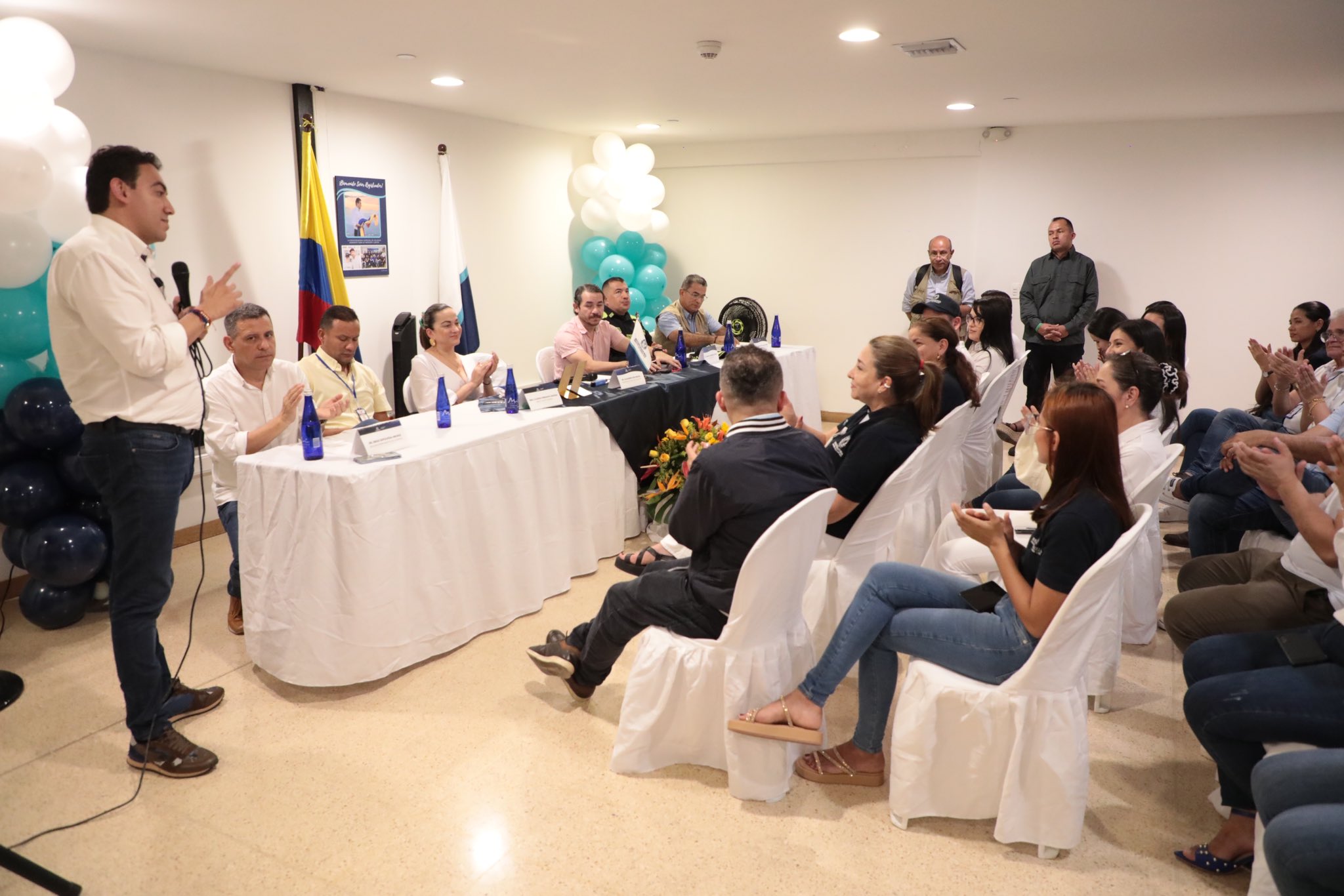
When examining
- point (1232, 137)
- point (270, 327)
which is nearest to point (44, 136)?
point (270, 327)

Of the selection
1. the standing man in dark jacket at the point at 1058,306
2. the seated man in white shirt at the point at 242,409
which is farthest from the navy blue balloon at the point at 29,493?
the standing man in dark jacket at the point at 1058,306

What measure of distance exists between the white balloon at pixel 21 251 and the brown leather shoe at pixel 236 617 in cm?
142

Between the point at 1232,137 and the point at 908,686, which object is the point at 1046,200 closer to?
the point at 1232,137

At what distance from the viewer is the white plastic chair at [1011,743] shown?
2.11 m

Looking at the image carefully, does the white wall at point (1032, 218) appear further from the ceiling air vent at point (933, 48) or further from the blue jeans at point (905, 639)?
the blue jeans at point (905, 639)

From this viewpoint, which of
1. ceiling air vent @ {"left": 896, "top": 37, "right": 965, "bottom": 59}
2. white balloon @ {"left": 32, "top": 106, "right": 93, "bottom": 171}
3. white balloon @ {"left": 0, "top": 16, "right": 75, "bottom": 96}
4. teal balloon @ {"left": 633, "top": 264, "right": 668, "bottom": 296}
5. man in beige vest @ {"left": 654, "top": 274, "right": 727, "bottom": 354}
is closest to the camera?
white balloon @ {"left": 0, "top": 16, "right": 75, "bottom": 96}

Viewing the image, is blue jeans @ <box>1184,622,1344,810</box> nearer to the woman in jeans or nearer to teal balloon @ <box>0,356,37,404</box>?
the woman in jeans

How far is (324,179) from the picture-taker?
5.54 metres

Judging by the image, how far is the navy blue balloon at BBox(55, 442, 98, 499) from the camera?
11.4 ft

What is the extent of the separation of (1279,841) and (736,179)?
7669 millimetres

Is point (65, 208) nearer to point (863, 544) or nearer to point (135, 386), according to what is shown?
point (135, 386)

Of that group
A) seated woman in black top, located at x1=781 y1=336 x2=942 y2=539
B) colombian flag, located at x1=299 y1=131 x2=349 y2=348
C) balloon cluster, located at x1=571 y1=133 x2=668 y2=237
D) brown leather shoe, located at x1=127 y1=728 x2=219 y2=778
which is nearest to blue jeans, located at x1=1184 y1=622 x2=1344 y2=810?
seated woman in black top, located at x1=781 y1=336 x2=942 y2=539

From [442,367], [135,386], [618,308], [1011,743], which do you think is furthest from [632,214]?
[1011,743]

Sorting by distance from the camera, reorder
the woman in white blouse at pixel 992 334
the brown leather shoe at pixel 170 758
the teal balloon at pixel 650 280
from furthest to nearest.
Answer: the teal balloon at pixel 650 280 → the woman in white blouse at pixel 992 334 → the brown leather shoe at pixel 170 758
